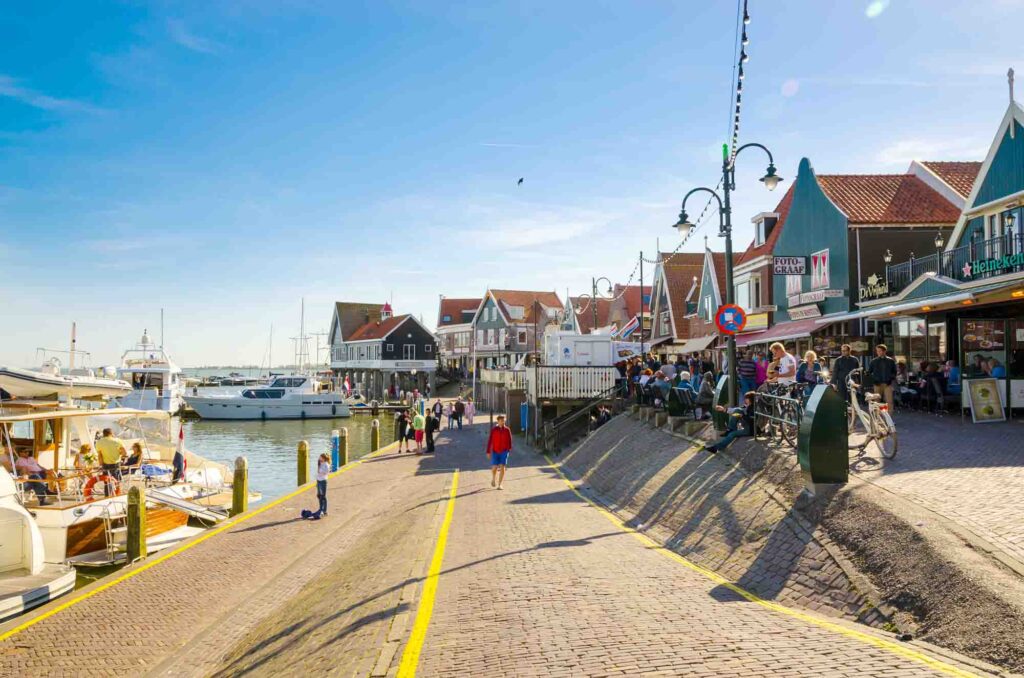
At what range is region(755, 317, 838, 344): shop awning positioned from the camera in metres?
26.0

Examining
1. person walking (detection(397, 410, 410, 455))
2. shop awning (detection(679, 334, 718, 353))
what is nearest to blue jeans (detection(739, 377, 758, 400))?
person walking (detection(397, 410, 410, 455))

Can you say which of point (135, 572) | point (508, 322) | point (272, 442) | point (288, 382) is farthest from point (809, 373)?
point (508, 322)

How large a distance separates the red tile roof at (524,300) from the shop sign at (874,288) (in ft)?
171

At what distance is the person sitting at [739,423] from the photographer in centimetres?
1280

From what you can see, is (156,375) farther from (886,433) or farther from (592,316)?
(886,433)

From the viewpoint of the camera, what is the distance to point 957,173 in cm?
2777

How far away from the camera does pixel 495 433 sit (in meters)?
16.0

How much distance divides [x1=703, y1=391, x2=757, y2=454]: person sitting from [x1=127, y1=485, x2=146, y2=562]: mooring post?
459 inches

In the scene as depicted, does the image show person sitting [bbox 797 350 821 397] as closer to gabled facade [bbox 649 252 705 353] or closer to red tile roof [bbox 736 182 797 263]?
red tile roof [bbox 736 182 797 263]

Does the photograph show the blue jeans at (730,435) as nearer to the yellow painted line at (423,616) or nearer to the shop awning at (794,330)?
the yellow painted line at (423,616)

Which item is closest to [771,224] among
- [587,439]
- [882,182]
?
[882,182]

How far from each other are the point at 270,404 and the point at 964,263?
51346 millimetres

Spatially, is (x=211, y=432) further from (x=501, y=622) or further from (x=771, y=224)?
(x=501, y=622)

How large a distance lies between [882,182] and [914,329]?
9.09 metres
